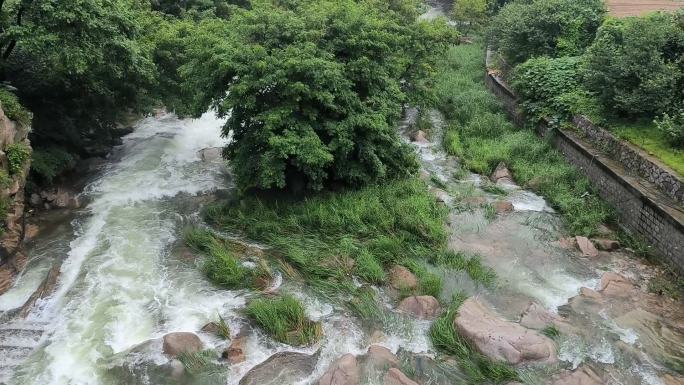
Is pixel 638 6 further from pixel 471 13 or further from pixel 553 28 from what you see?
pixel 471 13

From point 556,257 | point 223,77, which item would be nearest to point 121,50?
point 223,77

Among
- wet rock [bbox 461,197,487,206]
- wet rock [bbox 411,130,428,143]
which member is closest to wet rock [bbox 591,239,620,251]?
wet rock [bbox 461,197,487,206]

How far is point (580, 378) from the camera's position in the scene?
7355 mm

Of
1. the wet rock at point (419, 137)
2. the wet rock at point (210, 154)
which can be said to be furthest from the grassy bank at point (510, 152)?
the wet rock at point (210, 154)

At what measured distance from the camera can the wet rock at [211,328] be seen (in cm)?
849

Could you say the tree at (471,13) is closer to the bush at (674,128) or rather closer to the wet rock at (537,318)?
the bush at (674,128)

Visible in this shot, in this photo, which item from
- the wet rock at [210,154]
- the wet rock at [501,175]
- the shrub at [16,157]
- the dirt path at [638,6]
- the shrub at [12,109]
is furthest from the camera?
the dirt path at [638,6]

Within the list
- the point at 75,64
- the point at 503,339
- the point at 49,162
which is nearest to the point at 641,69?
the point at 503,339

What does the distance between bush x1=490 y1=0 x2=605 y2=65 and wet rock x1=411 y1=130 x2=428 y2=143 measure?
5523mm

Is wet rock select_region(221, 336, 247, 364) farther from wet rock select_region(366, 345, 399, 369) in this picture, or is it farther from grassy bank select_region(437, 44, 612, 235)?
grassy bank select_region(437, 44, 612, 235)

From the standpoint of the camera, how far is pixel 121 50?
12.1 metres

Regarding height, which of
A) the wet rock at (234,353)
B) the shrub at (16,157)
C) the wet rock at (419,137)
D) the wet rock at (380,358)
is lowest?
the wet rock at (380,358)

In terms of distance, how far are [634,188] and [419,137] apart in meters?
7.83

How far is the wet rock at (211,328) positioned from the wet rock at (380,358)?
263 cm
